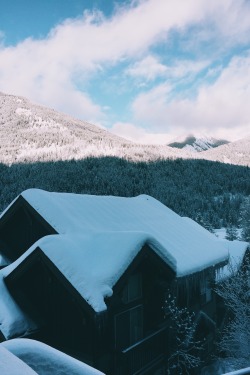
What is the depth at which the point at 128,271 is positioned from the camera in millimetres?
10594

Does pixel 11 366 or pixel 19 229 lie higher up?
pixel 11 366

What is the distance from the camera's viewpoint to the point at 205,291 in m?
17.8

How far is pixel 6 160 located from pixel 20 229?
13271 centimetres

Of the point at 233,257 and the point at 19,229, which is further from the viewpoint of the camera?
the point at 233,257

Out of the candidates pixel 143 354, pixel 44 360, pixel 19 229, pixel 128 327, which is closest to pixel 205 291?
pixel 143 354

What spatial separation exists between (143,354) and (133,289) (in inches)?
93.4

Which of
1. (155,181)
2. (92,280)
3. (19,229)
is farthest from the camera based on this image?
(155,181)

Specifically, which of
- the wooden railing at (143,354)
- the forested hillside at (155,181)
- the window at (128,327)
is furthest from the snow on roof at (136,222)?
the forested hillside at (155,181)

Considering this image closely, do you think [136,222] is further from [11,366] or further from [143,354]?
[11,366]

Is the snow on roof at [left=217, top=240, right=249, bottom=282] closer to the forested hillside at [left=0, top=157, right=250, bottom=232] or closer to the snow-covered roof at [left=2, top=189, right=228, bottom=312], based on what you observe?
the snow-covered roof at [left=2, top=189, right=228, bottom=312]

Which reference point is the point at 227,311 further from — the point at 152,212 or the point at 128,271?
the point at 128,271

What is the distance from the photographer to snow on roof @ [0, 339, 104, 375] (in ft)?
9.76

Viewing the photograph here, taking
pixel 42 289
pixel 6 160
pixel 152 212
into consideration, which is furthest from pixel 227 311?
pixel 6 160

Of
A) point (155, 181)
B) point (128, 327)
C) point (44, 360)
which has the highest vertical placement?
point (155, 181)
